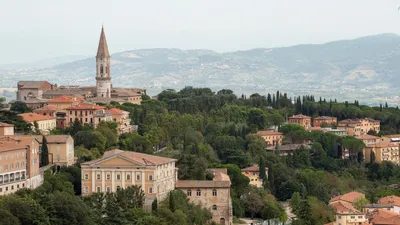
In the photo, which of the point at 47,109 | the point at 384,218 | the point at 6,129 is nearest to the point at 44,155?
the point at 6,129

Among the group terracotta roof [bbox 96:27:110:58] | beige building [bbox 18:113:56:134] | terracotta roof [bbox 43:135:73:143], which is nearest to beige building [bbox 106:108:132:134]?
beige building [bbox 18:113:56:134]

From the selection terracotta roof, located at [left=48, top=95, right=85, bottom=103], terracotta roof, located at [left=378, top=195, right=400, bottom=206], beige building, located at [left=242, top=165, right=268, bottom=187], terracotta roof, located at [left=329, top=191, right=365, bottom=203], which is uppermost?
terracotta roof, located at [left=48, top=95, right=85, bottom=103]

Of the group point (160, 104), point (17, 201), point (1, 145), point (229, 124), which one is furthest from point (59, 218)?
point (160, 104)

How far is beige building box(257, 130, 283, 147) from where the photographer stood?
77438mm

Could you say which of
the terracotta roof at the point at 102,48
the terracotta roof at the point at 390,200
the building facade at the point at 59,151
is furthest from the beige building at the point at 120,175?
the terracotta roof at the point at 102,48

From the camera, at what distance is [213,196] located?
48.5 meters

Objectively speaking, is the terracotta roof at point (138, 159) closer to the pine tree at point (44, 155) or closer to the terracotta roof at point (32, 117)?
the pine tree at point (44, 155)

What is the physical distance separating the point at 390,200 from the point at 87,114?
2048cm

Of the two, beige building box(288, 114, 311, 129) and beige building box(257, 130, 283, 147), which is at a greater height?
beige building box(288, 114, 311, 129)

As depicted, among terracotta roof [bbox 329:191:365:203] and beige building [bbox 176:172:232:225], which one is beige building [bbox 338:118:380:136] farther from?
beige building [bbox 176:172:232:225]

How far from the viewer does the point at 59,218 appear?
133 ft

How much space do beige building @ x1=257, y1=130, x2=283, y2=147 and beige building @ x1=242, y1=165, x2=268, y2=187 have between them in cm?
1233

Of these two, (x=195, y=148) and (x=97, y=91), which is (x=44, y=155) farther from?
(x=97, y=91)

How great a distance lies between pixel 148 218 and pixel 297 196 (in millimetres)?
16361
